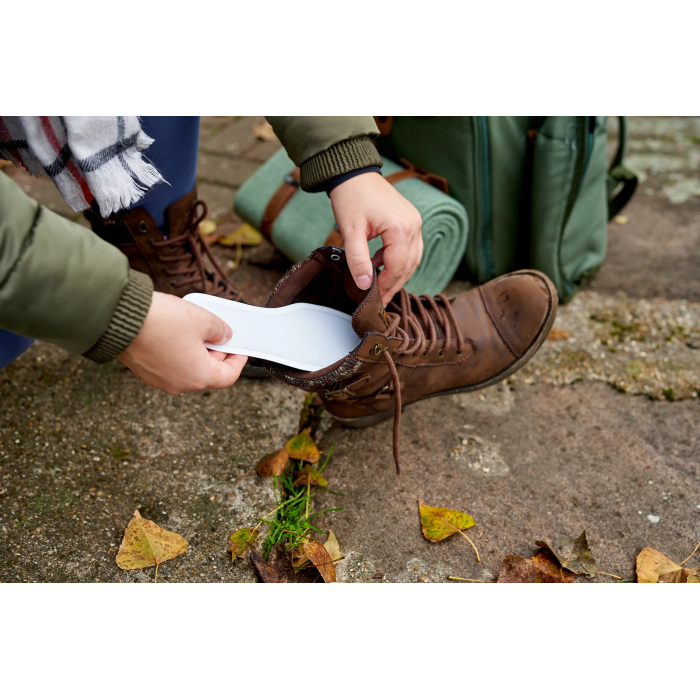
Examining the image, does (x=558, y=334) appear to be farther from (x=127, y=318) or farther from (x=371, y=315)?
(x=127, y=318)

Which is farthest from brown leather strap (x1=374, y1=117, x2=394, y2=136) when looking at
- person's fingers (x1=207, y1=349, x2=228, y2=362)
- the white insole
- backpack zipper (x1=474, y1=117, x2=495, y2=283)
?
person's fingers (x1=207, y1=349, x2=228, y2=362)

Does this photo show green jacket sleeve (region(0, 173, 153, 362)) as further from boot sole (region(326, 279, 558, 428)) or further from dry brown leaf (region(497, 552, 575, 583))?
dry brown leaf (region(497, 552, 575, 583))

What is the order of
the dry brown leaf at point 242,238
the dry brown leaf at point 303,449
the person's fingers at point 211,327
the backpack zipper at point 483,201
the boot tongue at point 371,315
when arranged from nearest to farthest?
1. the person's fingers at point 211,327
2. the boot tongue at point 371,315
3. the dry brown leaf at point 303,449
4. the backpack zipper at point 483,201
5. the dry brown leaf at point 242,238

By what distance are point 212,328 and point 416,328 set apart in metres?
0.51

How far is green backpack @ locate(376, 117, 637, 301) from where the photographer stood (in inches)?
62.1

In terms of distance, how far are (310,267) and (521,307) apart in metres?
0.54

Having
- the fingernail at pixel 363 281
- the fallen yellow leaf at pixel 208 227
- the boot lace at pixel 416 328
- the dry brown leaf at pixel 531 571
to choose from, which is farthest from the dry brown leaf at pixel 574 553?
the fallen yellow leaf at pixel 208 227

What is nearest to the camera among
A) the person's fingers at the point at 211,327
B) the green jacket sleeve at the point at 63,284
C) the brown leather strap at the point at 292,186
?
the green jacket sleeve at the point at 63,284

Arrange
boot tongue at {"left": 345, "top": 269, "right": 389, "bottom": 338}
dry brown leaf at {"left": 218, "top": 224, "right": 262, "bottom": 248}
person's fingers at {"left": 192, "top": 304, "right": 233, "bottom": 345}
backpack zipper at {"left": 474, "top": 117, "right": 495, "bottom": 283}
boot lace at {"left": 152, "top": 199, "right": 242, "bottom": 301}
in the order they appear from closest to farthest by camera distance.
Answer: person's fingers at {"left": 192, "top": 304, "right": 233, "bottom": 345} → boot tongue at {"left": 345, "top": 269, "right": 389, "bottom": 338} → boot lace at {"left": 152, "top": 199, "right": 242, "bottom": 301} → backpack zipper at {"left": 474, "top": 117, "right": 495, "bottom": 283} → dry brown leaf at {"left": 218, "top": 224, "right": 262, "bottom": 248}

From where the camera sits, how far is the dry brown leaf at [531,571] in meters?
1.14

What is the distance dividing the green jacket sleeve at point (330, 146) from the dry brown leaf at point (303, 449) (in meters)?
0.56

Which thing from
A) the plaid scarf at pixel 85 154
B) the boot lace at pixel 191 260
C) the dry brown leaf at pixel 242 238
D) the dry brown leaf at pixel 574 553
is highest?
the plaid scarf at pixel 85 154

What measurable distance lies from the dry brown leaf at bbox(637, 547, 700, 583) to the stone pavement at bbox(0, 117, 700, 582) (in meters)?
0.03

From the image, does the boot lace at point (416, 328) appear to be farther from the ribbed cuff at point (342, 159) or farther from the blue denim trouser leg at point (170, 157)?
the blue denim trouser leg at point (170, 157)
